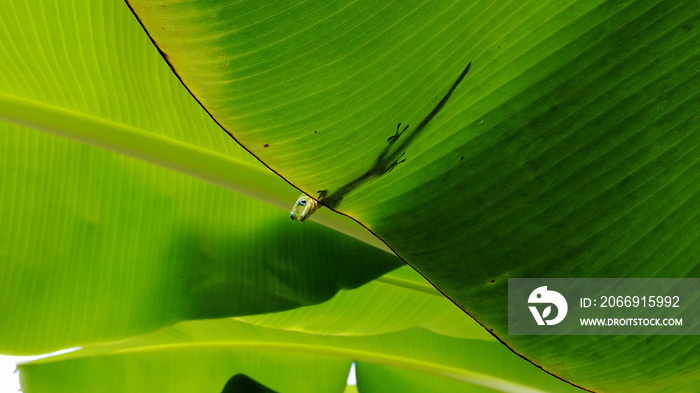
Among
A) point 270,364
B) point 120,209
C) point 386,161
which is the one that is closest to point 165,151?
point 120,209

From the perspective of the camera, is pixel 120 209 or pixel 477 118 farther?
pixel 120 209

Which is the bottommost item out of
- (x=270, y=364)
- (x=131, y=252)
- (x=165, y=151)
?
(x=270, y=364)

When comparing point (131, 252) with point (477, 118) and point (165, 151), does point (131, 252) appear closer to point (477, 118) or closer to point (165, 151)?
point (165, 151)

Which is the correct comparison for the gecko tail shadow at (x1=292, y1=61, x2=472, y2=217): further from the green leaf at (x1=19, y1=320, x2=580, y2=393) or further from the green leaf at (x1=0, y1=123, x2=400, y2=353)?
the green leaf at (x1=19, y1=320, x2=580, y2=393)

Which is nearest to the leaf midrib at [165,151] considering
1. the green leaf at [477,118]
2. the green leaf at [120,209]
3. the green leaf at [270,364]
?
the green leaf at [120,209]

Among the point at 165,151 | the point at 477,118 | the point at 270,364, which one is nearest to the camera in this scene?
the point at 477,118

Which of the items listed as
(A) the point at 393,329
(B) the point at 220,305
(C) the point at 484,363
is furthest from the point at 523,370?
(B) the point at 220,305

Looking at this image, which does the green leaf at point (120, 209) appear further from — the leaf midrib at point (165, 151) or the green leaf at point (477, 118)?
the green leaf at point (477, 118)

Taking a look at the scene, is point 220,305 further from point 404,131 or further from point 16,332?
point 404,131
